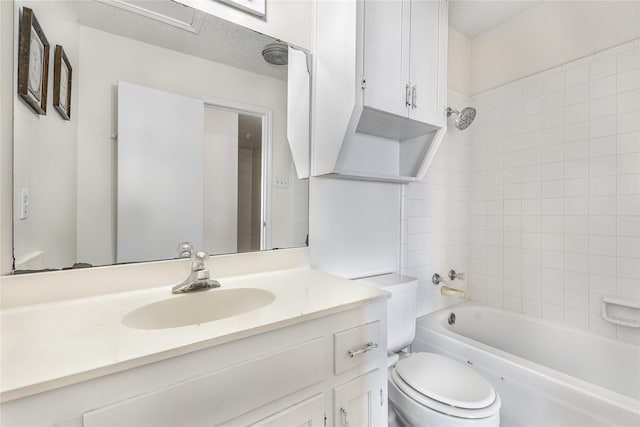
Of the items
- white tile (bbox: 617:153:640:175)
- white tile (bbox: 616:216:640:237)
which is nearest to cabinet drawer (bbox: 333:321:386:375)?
white tile (bbox: 616:216:640:237)

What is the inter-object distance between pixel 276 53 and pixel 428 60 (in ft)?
2.54

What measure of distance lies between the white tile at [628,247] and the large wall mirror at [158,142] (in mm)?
1827

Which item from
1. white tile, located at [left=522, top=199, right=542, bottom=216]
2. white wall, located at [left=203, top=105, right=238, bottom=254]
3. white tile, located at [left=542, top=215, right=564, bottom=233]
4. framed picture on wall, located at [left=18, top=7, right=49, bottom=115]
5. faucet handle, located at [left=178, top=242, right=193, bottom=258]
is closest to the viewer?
framed picture on wall, located at [left=18, top=7, right=49, bottom=115]

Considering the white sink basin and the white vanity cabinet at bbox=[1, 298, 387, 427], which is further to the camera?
the white sink basin

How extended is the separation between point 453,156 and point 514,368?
1.47 meters

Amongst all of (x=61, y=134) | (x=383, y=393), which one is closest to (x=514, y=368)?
(x=383, y=393)

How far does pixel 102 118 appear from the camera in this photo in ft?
2.98

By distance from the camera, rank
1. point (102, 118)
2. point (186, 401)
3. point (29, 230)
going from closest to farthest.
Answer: point (186, 401)
point (29, 230)
point (102, 118)

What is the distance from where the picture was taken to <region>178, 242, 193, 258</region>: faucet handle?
39.8 inches

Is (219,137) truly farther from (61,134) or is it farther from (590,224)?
(590,224)

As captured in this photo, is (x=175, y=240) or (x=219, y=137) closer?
(x=175, y=240)

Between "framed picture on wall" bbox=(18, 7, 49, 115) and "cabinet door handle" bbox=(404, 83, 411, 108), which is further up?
"cabinet door handle" bbox=(404, 83, 411, 108)

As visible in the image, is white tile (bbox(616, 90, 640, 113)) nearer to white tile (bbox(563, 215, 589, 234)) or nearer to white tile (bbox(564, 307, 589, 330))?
white tile (bbox(563, 215, 589, 234))

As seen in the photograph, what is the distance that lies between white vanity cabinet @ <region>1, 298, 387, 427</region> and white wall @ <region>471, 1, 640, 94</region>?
213cm
